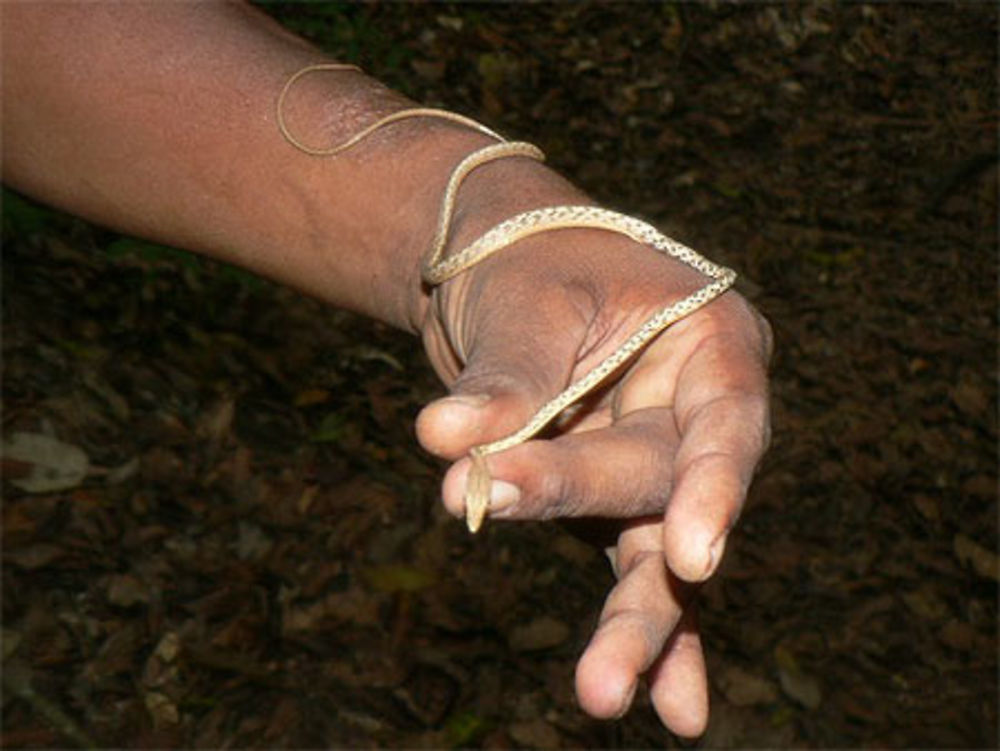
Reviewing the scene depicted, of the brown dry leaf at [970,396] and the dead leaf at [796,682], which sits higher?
the brown dry leaf at [970,396]

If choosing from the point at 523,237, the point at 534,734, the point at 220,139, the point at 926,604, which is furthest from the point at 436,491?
the point at 523,237

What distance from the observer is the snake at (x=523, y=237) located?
152 cm

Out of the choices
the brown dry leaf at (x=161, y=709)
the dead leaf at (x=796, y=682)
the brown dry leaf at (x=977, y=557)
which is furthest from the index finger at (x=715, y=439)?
the brown dry leaf at (x=977, y=557)

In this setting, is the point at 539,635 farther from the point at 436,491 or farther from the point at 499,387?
the point at 499,387

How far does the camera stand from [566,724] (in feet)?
12.3

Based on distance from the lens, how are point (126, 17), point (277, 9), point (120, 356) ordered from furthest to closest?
point (277, 9) → point (120, 356) → point (126, 17)

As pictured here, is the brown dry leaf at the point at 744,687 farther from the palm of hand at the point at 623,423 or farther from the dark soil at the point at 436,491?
the palm of hand at the point at 623,423

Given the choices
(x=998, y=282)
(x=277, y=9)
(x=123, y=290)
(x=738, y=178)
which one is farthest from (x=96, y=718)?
(x=998, y=282)

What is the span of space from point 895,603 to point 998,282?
218 cm

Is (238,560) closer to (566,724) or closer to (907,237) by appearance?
(566,724)

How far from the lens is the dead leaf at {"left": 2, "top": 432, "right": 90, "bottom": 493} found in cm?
353

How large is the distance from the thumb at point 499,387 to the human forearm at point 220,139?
532 mm

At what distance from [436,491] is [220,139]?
2.04 metres

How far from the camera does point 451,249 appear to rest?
1980 millimetres
